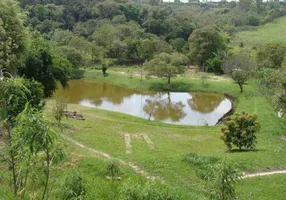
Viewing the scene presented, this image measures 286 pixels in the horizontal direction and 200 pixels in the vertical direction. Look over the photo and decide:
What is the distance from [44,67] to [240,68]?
83.6 ft

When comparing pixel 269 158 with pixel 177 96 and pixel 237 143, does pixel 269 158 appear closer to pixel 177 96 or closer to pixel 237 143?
pixel 237 143

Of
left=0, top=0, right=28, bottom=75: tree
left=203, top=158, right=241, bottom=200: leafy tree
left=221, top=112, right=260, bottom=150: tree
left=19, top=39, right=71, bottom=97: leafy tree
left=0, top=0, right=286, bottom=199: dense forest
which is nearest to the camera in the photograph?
left=0, top=0, right=286, bottom=199: dense forest

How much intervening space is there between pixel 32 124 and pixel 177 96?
3675cm

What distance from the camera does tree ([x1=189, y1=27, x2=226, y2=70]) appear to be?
53.3 meters

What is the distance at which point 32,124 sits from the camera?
5965 mm

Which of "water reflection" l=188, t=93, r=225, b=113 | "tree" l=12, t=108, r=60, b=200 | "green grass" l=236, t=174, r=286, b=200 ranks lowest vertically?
"water reflection" l=188, t=93, r=225, b=113

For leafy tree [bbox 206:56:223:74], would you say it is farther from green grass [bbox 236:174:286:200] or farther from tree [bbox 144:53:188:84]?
green grass [bbox 236:174:286:200]

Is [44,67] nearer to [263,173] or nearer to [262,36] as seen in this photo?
[263,173]

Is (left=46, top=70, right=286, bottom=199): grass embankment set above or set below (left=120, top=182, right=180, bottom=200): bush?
below

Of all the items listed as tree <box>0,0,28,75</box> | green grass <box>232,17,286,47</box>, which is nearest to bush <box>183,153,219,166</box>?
tree <box>0,0,28,75</box>

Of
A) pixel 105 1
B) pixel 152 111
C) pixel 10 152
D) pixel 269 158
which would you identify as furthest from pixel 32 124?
pixel 105 1

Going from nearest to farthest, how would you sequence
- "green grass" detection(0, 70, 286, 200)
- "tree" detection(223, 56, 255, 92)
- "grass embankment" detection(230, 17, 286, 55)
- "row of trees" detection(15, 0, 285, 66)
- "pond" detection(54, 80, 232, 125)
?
"green grass" detection(0, 70, 286, 200), "pond" detection(54, 80, 232, 125), "tree" detection(223, 56, 255, 92), "row of trees" detection(15, 0, 285, 66), "grass embankment" detection(230, 17, 286, 55)

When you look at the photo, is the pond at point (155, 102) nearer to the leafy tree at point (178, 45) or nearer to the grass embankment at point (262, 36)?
the leafy tree at point (178, 45)

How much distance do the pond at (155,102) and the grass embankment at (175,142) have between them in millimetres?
3409
